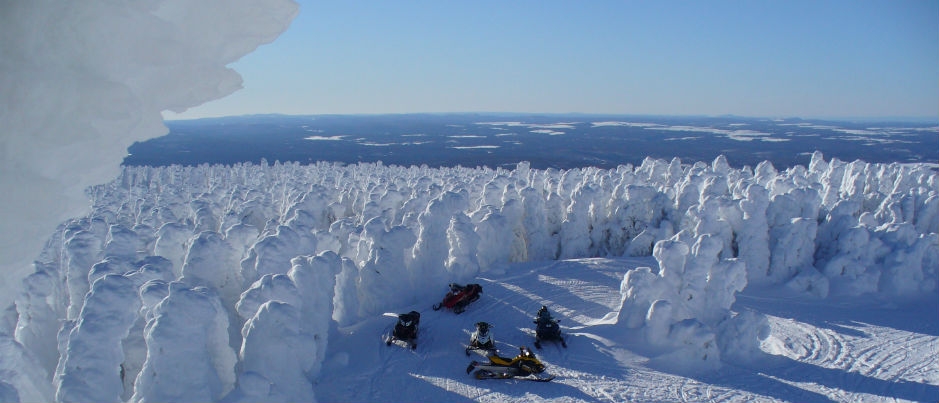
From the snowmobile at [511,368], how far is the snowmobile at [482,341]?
102 centimetres

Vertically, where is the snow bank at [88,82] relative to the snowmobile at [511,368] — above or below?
above

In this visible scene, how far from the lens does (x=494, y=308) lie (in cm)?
1656

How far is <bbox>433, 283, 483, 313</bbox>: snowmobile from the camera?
16188 mm

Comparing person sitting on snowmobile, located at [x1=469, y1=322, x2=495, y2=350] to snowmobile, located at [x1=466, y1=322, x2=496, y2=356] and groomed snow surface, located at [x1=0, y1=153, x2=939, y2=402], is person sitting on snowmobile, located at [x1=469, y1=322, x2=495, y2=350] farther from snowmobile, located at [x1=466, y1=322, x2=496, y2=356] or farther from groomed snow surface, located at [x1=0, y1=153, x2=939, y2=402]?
→ groomed snow surface, located at [x1=0, y1=153, x2=939, y2=402]

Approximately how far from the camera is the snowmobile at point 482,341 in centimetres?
1315

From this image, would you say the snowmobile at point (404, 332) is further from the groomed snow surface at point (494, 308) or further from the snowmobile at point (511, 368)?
the snowmobile at point (511, 368)

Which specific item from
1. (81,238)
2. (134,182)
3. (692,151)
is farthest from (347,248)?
(692,151)

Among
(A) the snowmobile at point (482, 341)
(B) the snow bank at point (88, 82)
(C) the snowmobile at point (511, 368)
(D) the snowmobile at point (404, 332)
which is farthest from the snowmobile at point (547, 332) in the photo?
(B) the snow bank at point (88, 82)

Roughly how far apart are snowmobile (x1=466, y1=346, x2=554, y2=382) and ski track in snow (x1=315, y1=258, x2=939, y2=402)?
0.16 meters

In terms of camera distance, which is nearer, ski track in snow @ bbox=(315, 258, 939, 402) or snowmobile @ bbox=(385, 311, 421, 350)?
ski track in snow @ bbox=(315, 258, 939, 402)

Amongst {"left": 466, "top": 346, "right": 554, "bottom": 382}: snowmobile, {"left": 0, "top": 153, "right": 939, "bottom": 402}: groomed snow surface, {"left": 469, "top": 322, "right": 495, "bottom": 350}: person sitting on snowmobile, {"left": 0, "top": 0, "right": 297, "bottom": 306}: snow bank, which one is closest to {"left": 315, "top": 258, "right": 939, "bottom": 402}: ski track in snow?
{"left": 0, "top": 153, "right": 939, "bottom": 402}: groomed snow surface

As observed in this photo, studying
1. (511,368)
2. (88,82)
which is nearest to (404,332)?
(511,368)

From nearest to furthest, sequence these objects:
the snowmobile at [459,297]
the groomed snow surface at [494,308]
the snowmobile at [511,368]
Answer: the groomed snow surface at [494,308] → the snowmobile at [511,368] → the snowmobile at [459,297]

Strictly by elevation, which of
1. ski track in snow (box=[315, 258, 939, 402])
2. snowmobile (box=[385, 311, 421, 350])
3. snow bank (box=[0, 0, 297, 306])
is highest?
snow bank (box=[0, 0, 297, 306])
